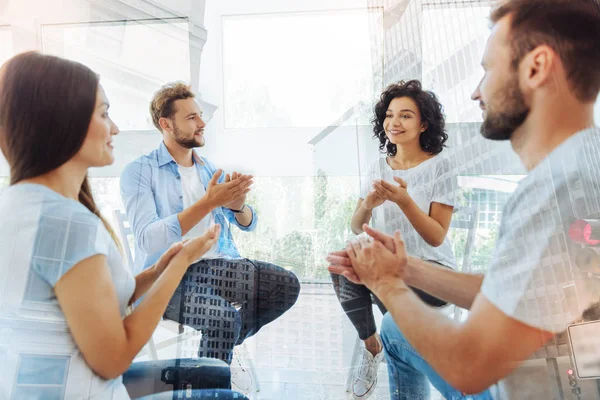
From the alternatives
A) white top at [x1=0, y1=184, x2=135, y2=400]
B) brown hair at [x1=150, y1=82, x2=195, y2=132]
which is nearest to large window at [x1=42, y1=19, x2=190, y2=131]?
brown hair at [x1=150, y1=82, x2=195, y2=132]

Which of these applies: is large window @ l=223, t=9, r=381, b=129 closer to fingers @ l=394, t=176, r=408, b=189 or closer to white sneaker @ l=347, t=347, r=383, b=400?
fingers @ l=394, t=176, r=408, b=189

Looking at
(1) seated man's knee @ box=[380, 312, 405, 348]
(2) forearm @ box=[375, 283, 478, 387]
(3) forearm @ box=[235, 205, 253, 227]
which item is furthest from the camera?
(3) forearm @ box=[235, 205, 253, 227]

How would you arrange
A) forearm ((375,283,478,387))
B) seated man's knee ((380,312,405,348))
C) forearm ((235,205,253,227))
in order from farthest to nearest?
forearm ((235,205,253,227))
seated man's knee ((380,312,405,348))
forearm ((375,283,478,387))

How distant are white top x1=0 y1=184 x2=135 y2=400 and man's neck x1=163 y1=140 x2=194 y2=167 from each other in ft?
0.69

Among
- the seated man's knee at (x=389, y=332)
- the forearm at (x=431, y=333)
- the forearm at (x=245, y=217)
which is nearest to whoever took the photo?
the forearm at (x=431, y=333)

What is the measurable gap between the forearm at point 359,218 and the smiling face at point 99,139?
0.53 meters

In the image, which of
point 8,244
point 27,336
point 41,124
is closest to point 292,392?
point 27,336

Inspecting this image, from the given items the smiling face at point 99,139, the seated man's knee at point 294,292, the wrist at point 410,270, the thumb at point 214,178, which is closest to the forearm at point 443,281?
the wrist at point 410,270

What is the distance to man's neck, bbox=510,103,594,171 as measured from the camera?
0.99 m

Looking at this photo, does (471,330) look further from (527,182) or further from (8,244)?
(8,244)

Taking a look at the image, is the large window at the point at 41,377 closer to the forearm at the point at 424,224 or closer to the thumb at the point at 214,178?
the thumb at the point at 214,178

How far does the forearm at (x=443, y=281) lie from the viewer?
991mm

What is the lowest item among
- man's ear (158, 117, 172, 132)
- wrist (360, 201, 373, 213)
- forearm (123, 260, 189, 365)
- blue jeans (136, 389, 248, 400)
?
blue jeans (136, 389, 248, 400)

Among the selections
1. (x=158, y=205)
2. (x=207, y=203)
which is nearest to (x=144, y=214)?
(x=158, y=205)
